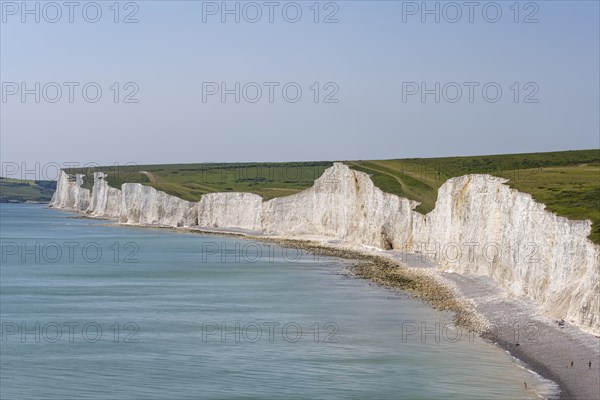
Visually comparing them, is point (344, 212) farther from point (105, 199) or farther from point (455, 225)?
point (105, 199)

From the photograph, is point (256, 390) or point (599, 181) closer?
point (256, 390)

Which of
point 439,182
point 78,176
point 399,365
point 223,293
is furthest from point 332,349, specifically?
point 78,176

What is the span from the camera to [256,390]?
2827cm

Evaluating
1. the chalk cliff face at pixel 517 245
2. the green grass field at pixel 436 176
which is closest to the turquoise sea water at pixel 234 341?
the chalk cliff face at pixel 517 245

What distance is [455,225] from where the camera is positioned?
2357 inches

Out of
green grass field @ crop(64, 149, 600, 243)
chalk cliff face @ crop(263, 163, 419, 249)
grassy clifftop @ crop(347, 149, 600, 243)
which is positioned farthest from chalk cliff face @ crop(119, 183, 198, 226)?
grassy clifftop @ crop(347, 149, 600, 243)

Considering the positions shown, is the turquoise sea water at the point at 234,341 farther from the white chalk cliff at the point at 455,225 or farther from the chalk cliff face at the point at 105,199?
the chalk cliff face at the point at 105,199

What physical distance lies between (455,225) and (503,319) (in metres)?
22.3

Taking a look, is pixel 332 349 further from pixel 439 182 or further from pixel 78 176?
pixel 78 176

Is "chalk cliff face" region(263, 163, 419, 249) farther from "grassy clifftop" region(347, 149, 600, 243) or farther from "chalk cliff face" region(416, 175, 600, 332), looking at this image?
"chalk cliff face" region(416, 175, 600, 332)

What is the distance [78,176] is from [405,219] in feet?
437

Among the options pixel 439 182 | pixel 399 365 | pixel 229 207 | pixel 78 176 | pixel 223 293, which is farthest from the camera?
pixel 78 176

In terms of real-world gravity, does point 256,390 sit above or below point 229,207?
below

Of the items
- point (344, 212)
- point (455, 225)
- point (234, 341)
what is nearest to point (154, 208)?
point (344, 212)
